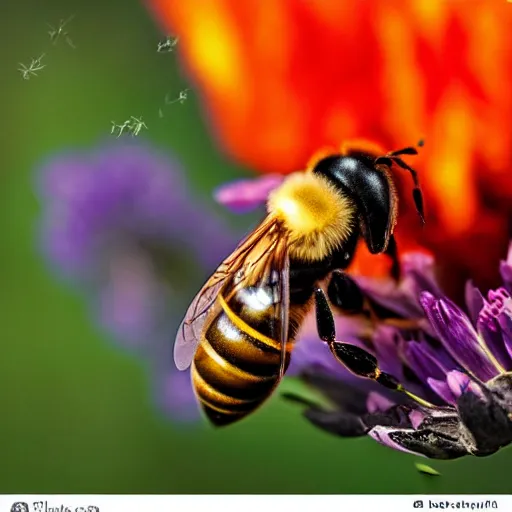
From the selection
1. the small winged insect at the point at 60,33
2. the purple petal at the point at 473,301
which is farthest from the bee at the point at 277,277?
the small winged insect at the point at 60,33

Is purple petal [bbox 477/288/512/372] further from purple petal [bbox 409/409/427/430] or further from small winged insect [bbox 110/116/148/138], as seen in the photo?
small winged insect [bbox 110/116/148/138]

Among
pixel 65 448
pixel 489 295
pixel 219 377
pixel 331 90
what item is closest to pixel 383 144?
pixel 331 90

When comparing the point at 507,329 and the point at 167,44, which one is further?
the point at 167,44

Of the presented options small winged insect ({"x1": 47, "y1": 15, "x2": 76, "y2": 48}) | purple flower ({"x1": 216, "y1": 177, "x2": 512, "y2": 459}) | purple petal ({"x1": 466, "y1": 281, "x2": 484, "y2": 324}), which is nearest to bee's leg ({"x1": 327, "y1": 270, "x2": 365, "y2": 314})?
purple flower ({"x1": 216, "y1": 177, "x2": 512, "y2": 459})

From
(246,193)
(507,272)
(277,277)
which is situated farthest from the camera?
(246,193)

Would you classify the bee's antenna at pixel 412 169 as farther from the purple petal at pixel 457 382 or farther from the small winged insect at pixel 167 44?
the small winged insect at pixel 167 44
